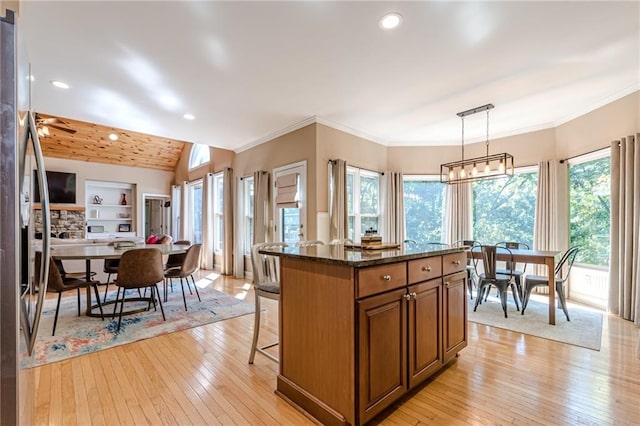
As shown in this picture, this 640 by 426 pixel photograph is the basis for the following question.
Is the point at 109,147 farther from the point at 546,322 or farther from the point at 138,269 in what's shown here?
the point at 546,322

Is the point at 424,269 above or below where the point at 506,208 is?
below

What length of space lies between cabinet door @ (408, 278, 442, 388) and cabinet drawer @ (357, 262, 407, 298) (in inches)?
6.2

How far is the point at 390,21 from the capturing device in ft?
7.57

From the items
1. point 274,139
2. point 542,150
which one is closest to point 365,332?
point 274,139

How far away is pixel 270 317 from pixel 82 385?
184 cm

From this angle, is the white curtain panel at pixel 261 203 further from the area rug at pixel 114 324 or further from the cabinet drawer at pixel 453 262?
the cabinet drawer at pixel 453 262

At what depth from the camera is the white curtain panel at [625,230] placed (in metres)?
3.34

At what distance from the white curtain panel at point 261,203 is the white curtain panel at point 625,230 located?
4.95m

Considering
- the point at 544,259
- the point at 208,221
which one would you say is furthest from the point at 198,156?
the point at 544,259

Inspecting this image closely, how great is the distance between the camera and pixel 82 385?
2098 mm

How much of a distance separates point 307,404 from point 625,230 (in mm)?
4210

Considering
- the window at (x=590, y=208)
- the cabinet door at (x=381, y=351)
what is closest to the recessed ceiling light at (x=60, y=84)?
the cabinet door at (x=381, y=351)

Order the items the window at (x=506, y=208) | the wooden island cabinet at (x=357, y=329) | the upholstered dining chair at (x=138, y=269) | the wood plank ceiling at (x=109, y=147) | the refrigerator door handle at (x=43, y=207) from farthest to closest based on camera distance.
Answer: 1. the wood plank ceiling at (x=109, y=147)
2. the window at (x=506, y=208)
3. the upholstered dining chair at (x=138, y=269)
4. the wooden island cabinet at (x=357, y=329)
5. the refrigerator door handle at (x=43, y=207)

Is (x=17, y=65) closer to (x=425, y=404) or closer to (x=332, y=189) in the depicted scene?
(x=425, y=404)
